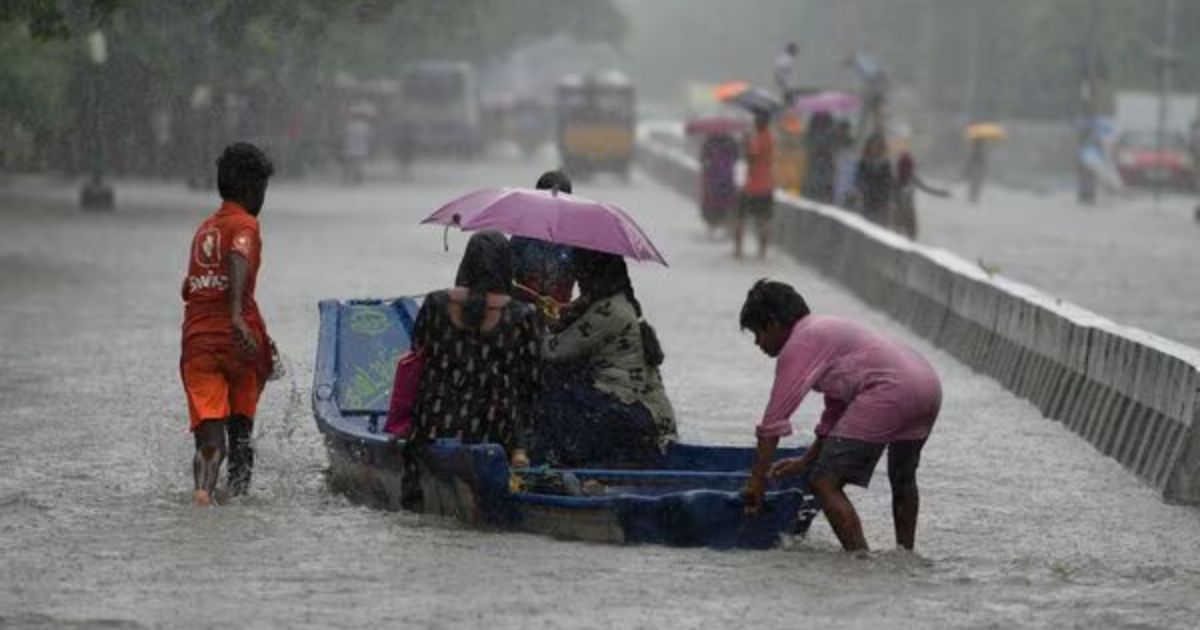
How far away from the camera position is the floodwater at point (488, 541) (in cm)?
913

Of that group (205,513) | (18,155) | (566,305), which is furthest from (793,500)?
(18,155)

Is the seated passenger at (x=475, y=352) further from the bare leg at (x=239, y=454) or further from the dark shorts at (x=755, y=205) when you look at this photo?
the dark shorts at (x=755, y=205)

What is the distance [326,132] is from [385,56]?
5509 millimetres

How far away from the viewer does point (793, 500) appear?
10211 millimetres

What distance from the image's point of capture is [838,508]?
10.2m

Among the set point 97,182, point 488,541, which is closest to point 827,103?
point 97,182

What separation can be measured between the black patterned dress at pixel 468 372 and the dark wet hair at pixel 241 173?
39.0 inches

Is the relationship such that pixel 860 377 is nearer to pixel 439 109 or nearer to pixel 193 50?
pixel 193 50

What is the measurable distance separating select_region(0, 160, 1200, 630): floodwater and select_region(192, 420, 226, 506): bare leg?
16 centimetres

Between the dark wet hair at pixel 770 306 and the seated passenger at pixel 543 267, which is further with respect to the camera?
the seated passenger at pixel 543 267

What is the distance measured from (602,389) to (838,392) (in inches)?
55.1

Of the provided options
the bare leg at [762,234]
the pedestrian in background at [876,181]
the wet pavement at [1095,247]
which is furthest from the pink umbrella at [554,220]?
the pedestrian in background at [876,181]

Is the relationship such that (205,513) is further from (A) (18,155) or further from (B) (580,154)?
(B) (580,154)

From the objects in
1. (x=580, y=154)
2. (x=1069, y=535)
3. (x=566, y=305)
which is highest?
(x=566, y=305)
